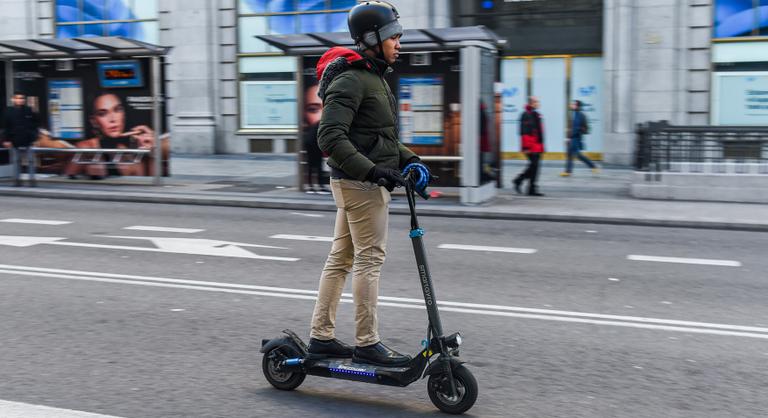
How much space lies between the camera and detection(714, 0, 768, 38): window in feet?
63.9

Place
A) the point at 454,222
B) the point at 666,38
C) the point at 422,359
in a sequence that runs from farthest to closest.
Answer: the point at 666,38 → the point at 454,222 → the point at 422,359

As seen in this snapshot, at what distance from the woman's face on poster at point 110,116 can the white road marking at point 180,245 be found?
22.3 ft

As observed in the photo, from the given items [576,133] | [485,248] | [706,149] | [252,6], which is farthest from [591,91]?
[485,248]

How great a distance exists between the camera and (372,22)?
4227 mm

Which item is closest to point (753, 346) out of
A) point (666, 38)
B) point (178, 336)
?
point (178, 336)

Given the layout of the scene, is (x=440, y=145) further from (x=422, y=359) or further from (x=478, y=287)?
(x=422, y=359)

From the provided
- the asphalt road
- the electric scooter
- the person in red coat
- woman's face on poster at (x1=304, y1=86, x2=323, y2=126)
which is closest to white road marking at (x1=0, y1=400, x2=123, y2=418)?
the asphalt road

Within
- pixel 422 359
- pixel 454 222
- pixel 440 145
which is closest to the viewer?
pixel 422 359

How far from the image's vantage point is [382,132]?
14.4 feet

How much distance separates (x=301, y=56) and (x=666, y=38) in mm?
8840

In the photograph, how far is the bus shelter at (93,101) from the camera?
1653 centimetres

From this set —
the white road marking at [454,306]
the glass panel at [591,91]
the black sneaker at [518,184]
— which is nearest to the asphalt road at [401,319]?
the white road marking at [454,306]

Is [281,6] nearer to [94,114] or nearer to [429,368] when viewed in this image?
[94,114]

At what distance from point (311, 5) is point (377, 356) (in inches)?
782
